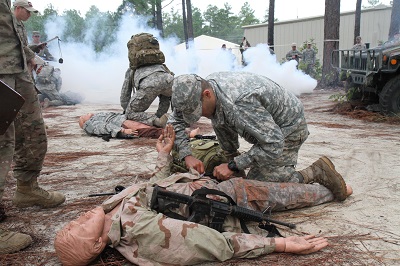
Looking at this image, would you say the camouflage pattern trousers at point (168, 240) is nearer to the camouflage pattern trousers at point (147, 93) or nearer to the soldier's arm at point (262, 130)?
the soldier's arm at point (262, 130)

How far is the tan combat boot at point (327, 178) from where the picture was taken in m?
3.16

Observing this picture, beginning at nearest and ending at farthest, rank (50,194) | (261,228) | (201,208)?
(201,208) < (261,228) < (50,194)

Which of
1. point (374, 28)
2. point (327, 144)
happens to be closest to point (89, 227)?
point (327, 144)

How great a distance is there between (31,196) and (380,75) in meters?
6.26

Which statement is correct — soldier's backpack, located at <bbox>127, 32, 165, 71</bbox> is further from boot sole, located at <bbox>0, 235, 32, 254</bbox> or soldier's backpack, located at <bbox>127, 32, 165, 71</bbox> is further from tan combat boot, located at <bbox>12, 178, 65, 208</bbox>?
boot sole, located at <bbox>0, 235, 32, 254</bbox>

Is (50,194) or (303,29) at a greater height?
(303,29)

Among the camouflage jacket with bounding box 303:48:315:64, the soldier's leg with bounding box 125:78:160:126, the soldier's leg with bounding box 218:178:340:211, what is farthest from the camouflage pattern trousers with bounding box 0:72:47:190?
the camouflage jacket with bounding box 303:48:315:64

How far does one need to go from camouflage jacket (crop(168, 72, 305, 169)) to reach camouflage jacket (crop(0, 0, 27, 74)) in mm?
1327

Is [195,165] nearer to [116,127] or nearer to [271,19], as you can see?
[116,127]

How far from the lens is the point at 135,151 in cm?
522

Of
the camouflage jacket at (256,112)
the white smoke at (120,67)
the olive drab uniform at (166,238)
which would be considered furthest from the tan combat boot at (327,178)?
the white smoke at (120,67)

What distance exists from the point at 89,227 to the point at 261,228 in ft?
3.72

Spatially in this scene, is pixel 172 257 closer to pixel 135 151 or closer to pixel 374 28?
pixel 135 151

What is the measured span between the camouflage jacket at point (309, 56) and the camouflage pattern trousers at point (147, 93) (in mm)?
12182
